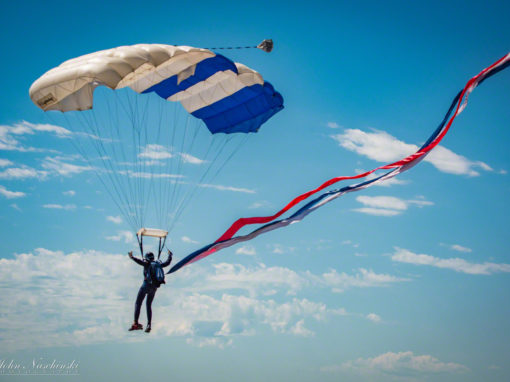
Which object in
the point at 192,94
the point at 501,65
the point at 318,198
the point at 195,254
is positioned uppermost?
the point at 192,94

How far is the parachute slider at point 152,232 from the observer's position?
52.4 feet

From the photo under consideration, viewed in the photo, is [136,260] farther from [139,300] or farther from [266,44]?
[266,44]

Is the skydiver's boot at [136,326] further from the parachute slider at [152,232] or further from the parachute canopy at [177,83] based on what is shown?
the parachute canopy at [177,83]

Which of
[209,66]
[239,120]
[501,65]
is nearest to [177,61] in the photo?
[209,66]

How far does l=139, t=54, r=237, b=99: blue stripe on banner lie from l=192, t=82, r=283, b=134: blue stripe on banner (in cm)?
115

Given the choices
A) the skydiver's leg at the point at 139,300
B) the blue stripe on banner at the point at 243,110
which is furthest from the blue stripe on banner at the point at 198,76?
the skydiver's leg at the point at 139,300

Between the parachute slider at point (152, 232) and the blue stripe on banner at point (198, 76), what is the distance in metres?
4.03

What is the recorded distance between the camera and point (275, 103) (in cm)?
1945

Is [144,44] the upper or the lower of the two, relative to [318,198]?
upper

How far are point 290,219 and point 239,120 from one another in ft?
20.9

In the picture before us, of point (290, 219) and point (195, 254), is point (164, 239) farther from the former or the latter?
point (290, 219)

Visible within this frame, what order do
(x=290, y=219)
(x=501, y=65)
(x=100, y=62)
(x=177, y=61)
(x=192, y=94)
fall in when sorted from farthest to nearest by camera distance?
(x=192, y=94) → (x=177, y=61) → (x=100, y=62) → (x=290, y=219) → (x=501, y=65)

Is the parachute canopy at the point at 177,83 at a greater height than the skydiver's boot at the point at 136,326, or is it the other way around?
the parachute canopy at the point at 177,83

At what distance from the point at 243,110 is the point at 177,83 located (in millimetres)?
2571
